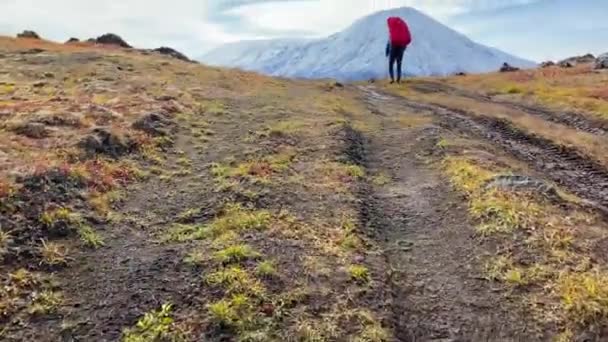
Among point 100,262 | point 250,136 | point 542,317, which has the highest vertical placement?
point 250,136

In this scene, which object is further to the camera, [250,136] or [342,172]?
[250,136]

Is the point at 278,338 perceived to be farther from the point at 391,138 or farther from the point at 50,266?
the point at 391,138

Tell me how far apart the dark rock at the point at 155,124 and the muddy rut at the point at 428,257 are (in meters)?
6.68

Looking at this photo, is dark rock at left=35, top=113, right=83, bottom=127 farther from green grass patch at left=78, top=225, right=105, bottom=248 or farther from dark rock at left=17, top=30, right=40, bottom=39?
dark rock at left=17, top=30, right=40, bottom=39

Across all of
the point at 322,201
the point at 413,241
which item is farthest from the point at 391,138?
the point at 413,241

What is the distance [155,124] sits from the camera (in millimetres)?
22422

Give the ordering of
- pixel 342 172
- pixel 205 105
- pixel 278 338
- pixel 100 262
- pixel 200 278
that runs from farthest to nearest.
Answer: pixel 205 105 → pixel 342 172 → pixel 100 262 → pixel 200 278 → pixel 278 338

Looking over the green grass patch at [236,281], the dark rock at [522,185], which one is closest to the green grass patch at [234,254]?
the green grass patch at [236,281]

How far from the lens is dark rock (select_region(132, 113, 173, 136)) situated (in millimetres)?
21375

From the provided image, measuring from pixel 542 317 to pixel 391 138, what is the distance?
1311 cm

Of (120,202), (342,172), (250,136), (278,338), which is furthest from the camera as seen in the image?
(250,136)

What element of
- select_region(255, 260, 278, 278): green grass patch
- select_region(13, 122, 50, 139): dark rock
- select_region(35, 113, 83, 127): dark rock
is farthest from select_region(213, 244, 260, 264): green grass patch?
select_region(35, 113, 83, 127): dark rock

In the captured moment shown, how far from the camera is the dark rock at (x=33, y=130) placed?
18.8 m

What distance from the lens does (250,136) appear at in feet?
71.3
